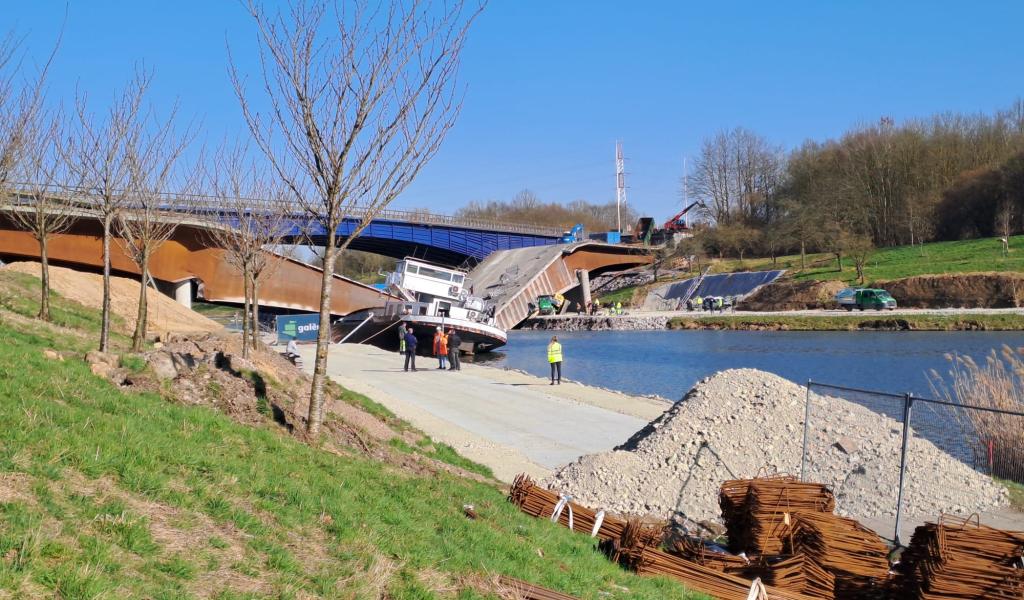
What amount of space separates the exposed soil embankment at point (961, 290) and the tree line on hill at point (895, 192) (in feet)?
27.3

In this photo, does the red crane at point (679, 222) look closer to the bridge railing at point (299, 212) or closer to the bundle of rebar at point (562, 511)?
the bridge railing at point (299, 212)

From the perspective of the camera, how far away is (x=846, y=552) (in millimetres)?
8102

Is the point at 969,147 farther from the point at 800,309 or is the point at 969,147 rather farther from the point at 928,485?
the point at 928,485

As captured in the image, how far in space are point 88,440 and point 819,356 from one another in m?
38.9

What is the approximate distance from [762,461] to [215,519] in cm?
861

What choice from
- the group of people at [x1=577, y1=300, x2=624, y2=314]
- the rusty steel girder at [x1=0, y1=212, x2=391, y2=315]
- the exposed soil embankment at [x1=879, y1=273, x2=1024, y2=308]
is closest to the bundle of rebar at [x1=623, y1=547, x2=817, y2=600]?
the rusty steel girder at [x1=0, y1=212, x2=391, y2=315]

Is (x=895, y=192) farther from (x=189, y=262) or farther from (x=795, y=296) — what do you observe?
(x=189, y=262)

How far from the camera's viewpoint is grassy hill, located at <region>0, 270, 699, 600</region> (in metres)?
4.90

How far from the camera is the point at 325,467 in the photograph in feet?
28.1

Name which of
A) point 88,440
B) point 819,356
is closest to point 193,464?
point 88,440

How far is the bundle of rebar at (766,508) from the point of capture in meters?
8.70

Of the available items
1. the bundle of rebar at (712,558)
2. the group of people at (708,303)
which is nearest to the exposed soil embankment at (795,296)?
the group of people at (708,303)

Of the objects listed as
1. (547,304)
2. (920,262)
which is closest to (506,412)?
(920,262)

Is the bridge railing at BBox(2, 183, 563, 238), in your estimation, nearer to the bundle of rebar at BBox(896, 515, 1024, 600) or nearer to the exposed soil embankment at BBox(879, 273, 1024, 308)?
the bundle of rebar at BBox(896, 515, 1024, 600)
